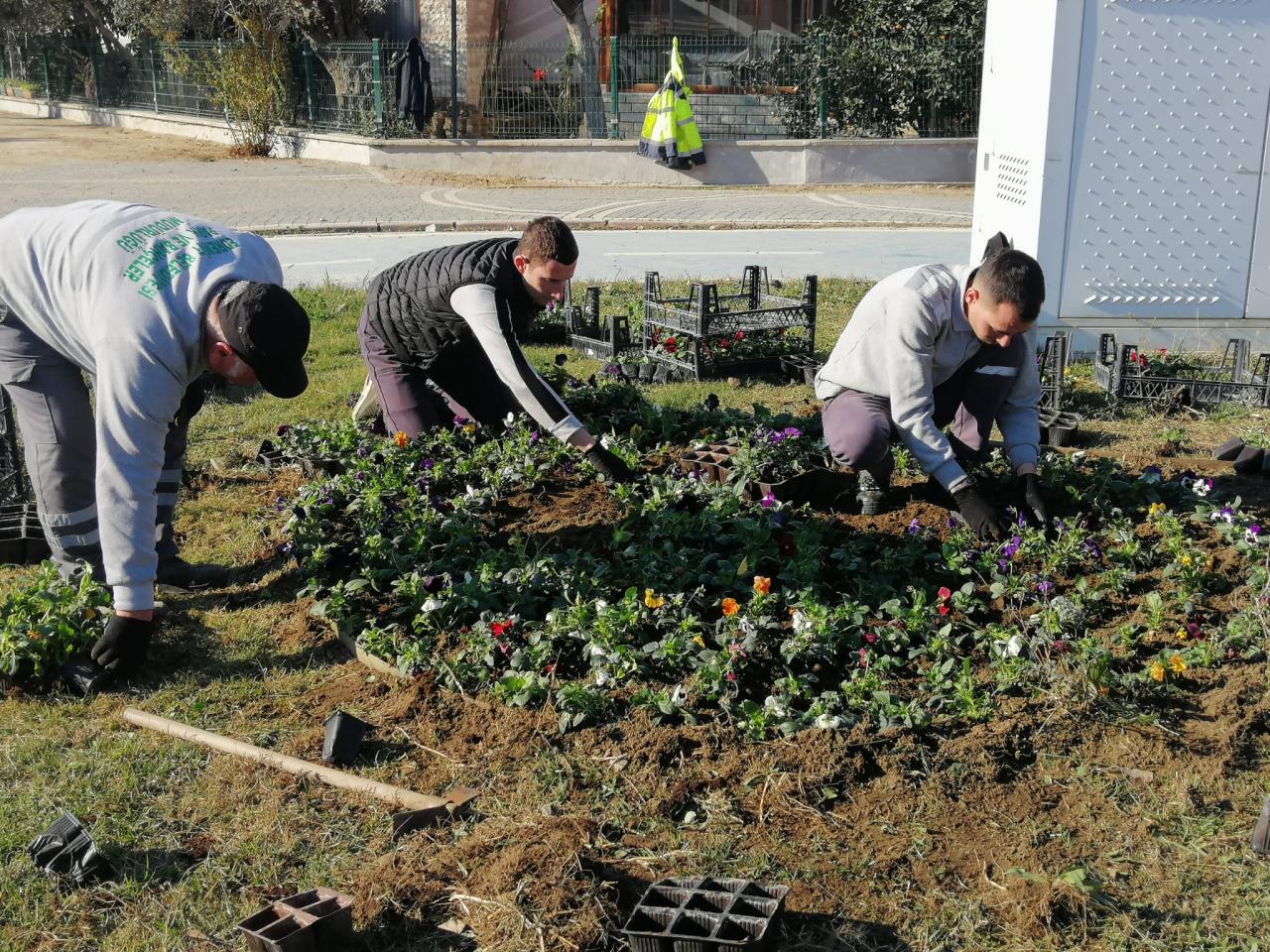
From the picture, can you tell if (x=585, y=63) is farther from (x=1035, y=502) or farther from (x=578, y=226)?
(x=1035, y=502)

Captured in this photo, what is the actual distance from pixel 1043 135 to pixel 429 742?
5803mm

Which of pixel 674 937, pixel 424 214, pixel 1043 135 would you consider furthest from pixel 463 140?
pixel 674 937

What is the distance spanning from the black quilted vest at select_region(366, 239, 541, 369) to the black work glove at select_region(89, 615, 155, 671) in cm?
207

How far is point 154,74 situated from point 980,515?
27.7m

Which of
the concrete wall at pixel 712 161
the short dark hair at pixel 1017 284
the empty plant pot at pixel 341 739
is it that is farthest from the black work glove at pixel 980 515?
the concrete wall at pixel 712 161

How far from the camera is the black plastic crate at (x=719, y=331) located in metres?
7.77

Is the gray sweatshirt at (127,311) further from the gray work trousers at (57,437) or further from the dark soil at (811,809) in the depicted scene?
the dark soil at (811,809)

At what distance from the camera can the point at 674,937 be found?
275 centimetres

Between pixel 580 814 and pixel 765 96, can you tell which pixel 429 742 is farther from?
pixel 765 96

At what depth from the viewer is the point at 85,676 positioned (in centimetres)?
423

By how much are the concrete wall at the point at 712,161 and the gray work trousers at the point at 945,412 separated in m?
14.3

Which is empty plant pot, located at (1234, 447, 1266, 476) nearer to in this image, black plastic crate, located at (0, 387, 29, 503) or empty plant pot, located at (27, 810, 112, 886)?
empty plant pot, located at (27, 810, 112, 886)

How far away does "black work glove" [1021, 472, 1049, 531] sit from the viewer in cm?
491

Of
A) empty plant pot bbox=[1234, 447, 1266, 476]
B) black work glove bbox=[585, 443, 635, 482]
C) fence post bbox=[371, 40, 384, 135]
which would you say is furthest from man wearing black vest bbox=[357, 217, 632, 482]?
fence post bbox=[371, 40, 384, 135]
